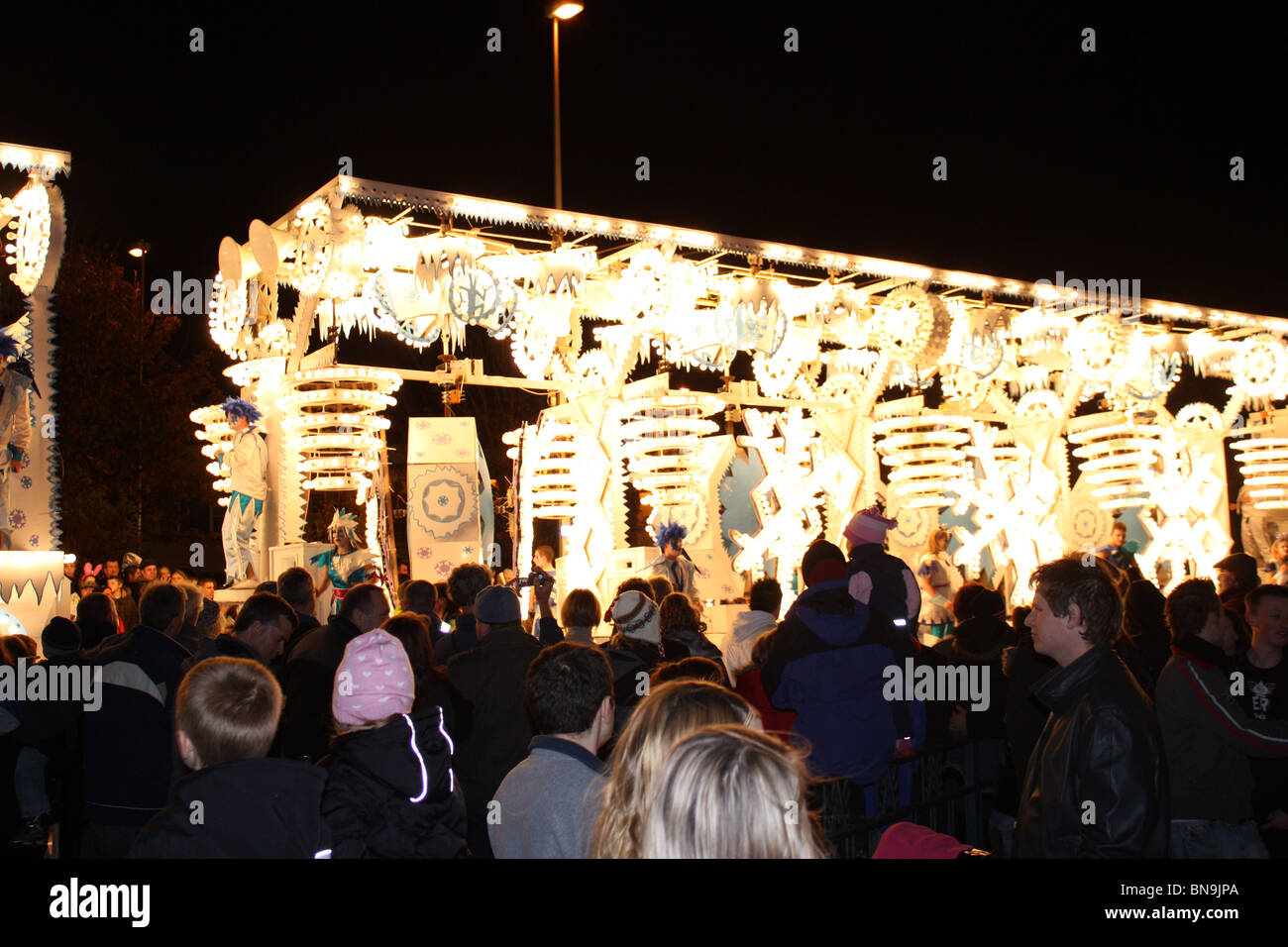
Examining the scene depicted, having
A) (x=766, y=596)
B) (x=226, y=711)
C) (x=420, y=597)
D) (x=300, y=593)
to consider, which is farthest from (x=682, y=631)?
(x=226, y=711)

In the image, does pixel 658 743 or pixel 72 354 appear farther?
pixel 72 354

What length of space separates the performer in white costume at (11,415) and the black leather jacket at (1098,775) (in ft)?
31.4

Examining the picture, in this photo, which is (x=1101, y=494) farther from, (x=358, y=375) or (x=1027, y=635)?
(x=1027, y=635)

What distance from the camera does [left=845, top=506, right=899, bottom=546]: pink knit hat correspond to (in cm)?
788

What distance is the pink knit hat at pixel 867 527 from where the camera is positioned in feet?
25.8

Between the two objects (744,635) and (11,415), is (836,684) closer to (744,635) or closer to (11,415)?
(744,635)

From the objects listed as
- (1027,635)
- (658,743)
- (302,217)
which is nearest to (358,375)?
(302,217)

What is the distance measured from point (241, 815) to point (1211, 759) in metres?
3.54

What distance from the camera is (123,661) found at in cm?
579

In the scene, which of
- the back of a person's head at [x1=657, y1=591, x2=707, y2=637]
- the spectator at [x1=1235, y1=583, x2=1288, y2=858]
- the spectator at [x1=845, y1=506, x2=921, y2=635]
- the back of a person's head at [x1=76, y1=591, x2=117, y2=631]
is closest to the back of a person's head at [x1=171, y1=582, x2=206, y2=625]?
the back of a person's head at [x1=76, y1=591, x2=117, y2=631]

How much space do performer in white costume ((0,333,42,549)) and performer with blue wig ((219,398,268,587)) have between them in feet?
7.21

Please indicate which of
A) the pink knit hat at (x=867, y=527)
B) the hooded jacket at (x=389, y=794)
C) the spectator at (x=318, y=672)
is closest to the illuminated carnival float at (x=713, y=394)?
the pink knit hat at (x=867, y=527)

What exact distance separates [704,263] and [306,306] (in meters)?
4.79

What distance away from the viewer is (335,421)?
503 inches
